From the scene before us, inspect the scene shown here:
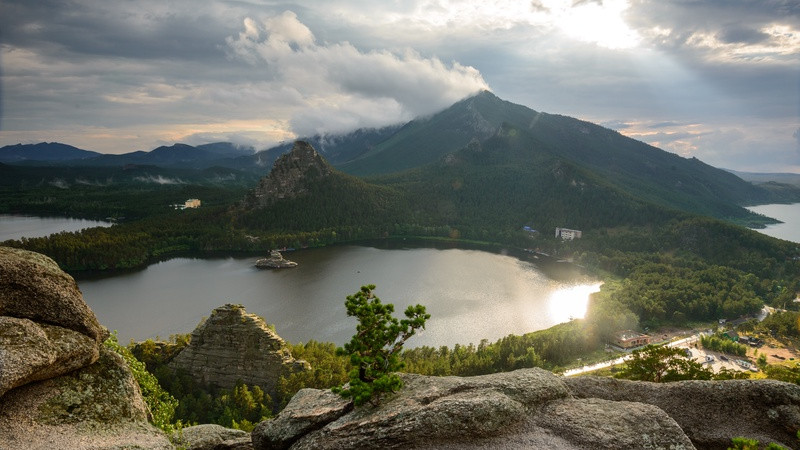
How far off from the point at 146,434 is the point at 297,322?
211ft

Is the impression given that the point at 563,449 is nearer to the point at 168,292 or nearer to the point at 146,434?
the point at 146,434

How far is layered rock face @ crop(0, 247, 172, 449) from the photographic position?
1254 centimetres

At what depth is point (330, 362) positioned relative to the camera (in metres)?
52.5

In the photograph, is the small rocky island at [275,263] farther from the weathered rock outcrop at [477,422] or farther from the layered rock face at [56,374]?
the weathered rock outcrop at [477,422]

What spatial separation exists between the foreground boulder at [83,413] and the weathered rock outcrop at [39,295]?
5.05 feet

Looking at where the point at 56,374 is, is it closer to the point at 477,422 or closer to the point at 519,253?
the point at 477,422

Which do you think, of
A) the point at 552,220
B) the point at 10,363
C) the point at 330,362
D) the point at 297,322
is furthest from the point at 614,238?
the point at 10,363

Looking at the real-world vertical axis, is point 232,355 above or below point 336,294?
above

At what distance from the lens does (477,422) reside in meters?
14.2

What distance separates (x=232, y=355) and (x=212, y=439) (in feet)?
112

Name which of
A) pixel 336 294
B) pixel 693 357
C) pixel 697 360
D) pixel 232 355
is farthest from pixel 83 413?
pixel 693 357

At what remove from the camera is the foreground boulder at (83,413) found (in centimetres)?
1246

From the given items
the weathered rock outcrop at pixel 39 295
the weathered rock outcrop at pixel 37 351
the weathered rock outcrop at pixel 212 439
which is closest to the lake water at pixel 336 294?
the weathered rock outcrop at pixel 212 439

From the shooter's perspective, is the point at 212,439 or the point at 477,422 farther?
the point at 212,439
